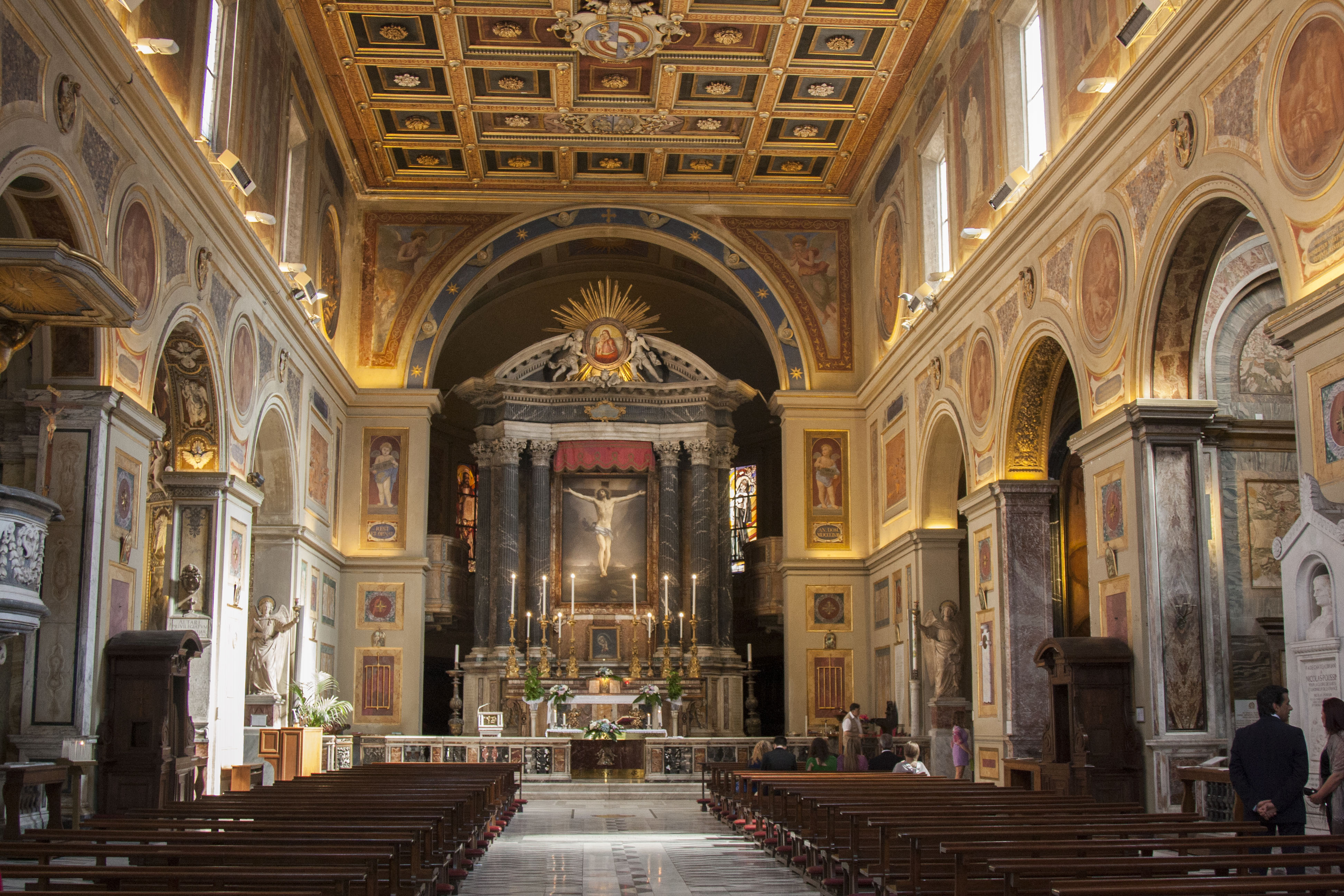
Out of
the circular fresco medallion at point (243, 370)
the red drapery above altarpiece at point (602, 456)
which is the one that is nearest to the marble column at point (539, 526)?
the red drapery above altarpiece at point (602, 456)

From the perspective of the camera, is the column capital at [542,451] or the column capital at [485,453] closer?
the column capital at [542,451]

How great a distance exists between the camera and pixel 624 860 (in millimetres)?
11312

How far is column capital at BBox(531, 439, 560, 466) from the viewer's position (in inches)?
1011

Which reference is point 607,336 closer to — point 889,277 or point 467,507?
point 467,507

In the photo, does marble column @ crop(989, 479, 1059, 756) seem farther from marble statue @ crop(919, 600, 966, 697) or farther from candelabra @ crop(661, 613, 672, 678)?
candelabra @ crop(661, 613, 672, 678)

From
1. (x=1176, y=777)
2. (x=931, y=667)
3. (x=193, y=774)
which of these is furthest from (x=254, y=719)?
(x=1176, y=777)

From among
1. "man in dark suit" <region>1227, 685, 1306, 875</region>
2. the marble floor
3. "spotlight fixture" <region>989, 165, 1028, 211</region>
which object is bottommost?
the marble floor

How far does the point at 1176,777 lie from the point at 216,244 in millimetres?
11232

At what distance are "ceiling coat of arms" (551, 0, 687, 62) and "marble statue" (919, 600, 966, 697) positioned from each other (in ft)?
29.0

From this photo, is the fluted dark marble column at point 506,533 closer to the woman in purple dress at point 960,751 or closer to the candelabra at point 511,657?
the candelabra at point 511,657

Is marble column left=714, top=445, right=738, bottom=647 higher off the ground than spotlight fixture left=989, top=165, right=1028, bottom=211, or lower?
lower

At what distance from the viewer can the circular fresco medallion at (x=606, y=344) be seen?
26172 mm

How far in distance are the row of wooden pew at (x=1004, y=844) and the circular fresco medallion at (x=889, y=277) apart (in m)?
10.5

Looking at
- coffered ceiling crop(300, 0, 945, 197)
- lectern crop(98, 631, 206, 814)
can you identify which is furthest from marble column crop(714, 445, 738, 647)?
lectern crop(98, 631, 206, 814)
